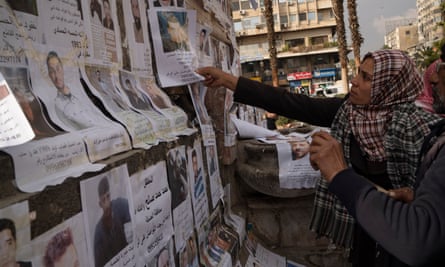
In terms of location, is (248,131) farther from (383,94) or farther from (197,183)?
(197,183)

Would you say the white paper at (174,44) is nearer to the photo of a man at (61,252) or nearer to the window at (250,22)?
the photo of a man at (61,252)

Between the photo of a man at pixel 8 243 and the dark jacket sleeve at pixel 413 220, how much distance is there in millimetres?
953

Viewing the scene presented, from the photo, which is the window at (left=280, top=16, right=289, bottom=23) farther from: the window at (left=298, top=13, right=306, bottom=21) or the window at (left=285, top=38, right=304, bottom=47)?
the window at (left=285, top=38, right=304, bottom=47)

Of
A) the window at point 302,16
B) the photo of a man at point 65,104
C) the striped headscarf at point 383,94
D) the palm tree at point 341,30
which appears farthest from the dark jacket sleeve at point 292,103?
the window at point 302,16

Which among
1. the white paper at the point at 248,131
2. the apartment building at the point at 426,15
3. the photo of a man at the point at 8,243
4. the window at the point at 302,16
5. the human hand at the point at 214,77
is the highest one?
the apartment building at the point at 426,15

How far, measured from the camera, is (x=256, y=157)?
2729 millimetres

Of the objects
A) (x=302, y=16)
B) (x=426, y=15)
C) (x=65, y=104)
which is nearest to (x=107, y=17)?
(x=65, y=104)

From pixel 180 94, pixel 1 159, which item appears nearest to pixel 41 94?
pixel 1 159

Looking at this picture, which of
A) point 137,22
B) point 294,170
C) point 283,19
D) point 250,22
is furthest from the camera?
point 283,19

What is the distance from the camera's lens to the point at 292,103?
2.42 meters

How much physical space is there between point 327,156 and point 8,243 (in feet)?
3.60

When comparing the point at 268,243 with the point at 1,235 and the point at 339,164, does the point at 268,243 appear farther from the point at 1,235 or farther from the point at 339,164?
the point at 1,235

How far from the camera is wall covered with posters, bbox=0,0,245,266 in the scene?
0.71 m

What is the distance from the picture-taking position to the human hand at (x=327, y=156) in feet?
4.68
